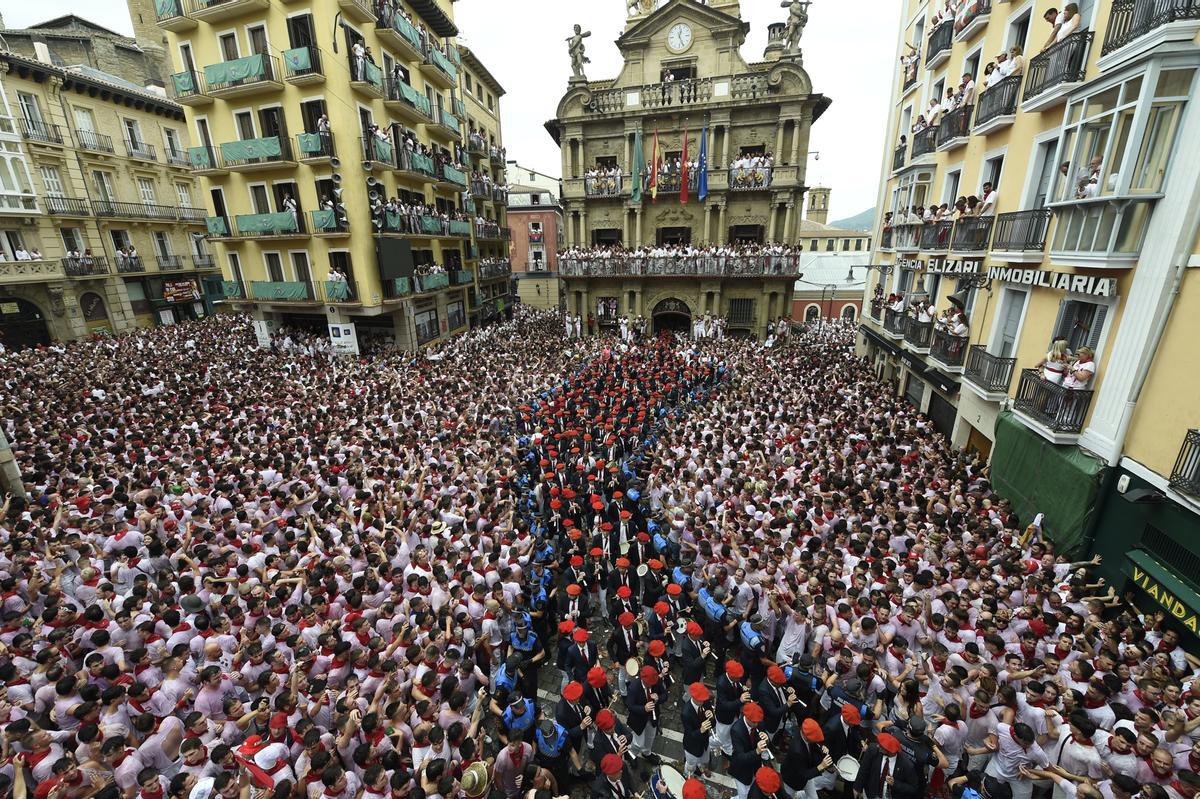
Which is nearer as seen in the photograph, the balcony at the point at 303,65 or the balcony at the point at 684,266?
the balcony at the point at 303,65

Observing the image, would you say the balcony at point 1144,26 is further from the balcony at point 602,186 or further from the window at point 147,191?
the window at point 147,191

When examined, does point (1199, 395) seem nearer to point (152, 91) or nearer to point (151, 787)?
point (151, 787)

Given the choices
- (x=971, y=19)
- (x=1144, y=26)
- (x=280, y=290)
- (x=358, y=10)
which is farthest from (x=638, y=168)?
(x=1144, y=26)

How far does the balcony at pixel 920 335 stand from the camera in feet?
48.7

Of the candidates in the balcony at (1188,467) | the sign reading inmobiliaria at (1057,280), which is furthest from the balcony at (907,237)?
the balcony at (1188,467)

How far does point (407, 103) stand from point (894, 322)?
2255cm

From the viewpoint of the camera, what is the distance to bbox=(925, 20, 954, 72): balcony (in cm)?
1469

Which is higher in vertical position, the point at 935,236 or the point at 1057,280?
the point at 935,236

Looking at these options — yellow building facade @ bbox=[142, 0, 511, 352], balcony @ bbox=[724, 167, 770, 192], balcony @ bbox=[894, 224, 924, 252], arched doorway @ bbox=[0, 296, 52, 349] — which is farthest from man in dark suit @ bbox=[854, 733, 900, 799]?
arched doorway @ bbox=[0, 296, 52, 349]

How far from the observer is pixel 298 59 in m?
18.6

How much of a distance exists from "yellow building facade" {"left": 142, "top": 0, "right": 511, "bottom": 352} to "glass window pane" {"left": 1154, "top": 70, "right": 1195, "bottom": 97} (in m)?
22.3

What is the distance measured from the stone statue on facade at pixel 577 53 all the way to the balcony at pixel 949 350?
2287 centimetres

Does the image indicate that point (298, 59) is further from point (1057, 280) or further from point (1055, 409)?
point (1055, 409)

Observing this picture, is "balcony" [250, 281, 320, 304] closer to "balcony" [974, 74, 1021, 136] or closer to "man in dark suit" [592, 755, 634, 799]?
"man in dark suit" [592, 755, 634, 799]
